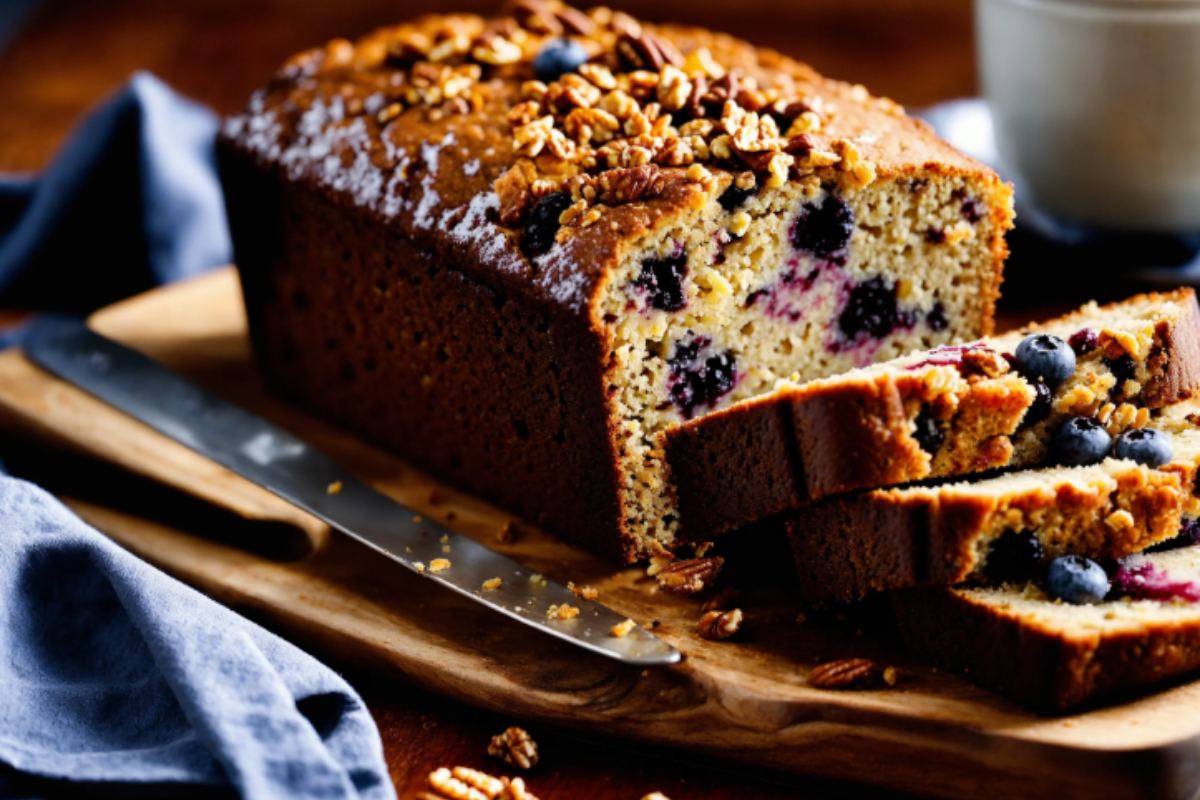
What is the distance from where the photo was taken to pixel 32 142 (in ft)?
18.1

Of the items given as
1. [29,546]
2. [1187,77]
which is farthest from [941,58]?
[29,546]

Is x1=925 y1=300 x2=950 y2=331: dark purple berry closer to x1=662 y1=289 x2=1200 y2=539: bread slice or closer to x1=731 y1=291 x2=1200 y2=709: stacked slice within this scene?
x1=662 y1=289 x2=1200 y2=539: bread slice

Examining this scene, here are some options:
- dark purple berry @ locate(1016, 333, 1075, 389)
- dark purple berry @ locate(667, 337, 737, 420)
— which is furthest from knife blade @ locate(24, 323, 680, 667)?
dark purple berry @ locate(1016, 333, 1075, 389)

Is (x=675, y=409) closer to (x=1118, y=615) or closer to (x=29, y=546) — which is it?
(x=1118, y=615)

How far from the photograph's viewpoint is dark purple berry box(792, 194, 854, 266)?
3.02 meters

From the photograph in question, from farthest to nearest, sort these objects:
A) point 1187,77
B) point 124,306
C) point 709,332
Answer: point 124,306
point 1187,77
point 709,332

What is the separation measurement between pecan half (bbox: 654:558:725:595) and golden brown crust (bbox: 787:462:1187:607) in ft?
0.98

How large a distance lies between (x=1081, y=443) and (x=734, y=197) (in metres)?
0.87

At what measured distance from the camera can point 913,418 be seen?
2.62 meters

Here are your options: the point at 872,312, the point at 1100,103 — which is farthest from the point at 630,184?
the point at 1100,103

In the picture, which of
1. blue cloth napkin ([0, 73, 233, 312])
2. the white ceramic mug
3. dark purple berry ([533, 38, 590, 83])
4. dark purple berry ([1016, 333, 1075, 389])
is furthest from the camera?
blue cloth napkin ([0, 73, 233, 312])

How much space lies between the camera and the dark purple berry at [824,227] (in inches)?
119

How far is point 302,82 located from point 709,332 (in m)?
1.49

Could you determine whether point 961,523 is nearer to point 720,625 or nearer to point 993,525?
point 993,525
